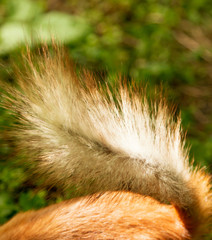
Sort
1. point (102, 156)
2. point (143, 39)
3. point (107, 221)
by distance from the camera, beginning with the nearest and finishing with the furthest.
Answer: point (107, 221)
point (102, 156)
point (143, 39)

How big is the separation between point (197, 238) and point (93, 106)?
2.45ft

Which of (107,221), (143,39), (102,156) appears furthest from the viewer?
(143,39)

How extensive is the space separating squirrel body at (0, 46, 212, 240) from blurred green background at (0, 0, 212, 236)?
109 cm

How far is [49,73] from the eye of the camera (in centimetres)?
157

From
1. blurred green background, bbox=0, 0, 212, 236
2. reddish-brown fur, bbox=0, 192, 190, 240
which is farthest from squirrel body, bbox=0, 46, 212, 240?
blurred green background, bbox=0, 0, 212, 236

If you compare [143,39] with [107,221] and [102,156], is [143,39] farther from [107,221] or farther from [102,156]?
[107,221]

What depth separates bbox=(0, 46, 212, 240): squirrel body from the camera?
4.37 feet

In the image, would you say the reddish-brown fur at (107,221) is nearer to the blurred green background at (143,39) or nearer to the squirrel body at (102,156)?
the squirrel body at (102,156)

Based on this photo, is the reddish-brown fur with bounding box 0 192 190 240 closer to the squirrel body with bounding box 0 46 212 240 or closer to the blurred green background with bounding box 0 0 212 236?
the squirrel body with bounding box 0 46 212 240

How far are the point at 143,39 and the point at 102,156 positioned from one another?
2.51m

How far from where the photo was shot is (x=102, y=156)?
1.48m

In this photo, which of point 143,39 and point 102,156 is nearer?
point 102,156

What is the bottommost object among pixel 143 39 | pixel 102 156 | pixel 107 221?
pixel 107 221

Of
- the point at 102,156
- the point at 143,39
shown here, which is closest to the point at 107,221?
the point at 102,156
